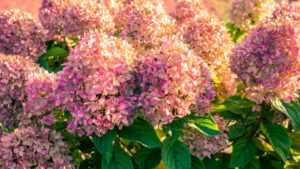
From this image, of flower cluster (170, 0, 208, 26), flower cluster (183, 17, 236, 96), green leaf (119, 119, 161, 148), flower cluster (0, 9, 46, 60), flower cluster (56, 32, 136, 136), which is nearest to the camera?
flower cluster (56, 32, 136, 136)

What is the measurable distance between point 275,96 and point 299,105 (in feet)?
0.43

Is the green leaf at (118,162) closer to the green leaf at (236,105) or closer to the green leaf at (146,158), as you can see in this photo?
the green leaf at (146,158)

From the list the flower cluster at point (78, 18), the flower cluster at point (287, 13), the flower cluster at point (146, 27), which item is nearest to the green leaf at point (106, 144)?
the flower cluster at point (146, 27)

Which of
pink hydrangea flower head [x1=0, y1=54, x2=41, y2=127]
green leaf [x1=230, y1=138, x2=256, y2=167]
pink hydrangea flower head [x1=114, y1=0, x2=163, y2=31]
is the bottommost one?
green leaf [x1=230, y1=138, x2=256, y2=167]

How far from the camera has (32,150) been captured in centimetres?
221

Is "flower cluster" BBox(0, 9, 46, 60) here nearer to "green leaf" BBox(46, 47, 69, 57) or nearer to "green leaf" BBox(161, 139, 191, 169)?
"green leaf" BBox(46, 47, 69, 57)

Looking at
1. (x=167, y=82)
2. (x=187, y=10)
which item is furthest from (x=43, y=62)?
(x=167, y=82)

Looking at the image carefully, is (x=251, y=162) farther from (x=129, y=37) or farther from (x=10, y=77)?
(x=10, y=77)

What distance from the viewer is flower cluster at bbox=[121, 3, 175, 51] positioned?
8.87 ft

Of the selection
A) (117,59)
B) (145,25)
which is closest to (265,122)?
(145,25)

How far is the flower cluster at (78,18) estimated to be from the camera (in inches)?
125

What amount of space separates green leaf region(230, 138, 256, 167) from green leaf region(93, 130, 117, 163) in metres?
0.71

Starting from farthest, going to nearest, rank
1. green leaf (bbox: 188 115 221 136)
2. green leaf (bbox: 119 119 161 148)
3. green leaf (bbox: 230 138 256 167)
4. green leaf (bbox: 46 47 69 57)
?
green leaf (bbox: 46 47 69 57), green leaf (bbox: 230 138 256 167), green leaf (bbox: 188 115 221 136), green leaf (bbox: 119 119 161 148)

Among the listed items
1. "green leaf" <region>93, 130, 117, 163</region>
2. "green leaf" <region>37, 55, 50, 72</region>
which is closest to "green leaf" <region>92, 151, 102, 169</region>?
"green leaf" <region>93, 130, 117, 163</region>
